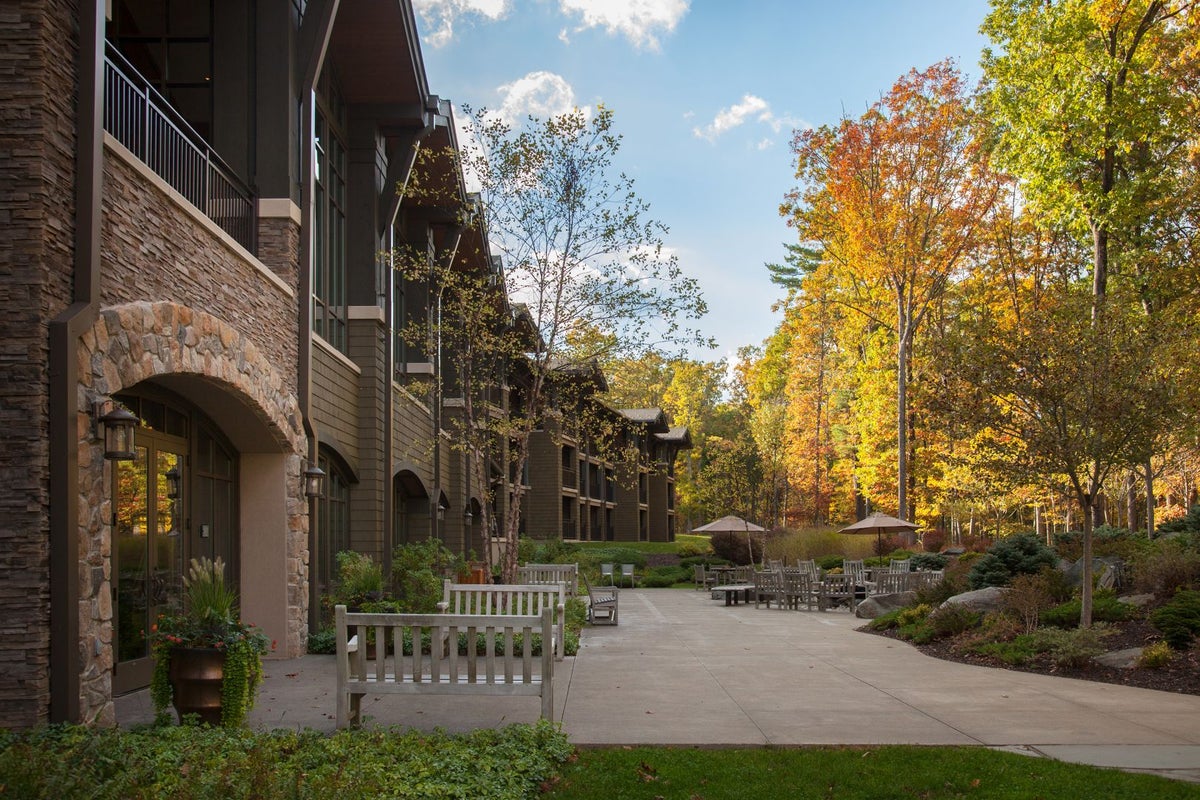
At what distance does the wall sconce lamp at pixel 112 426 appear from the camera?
304 inches

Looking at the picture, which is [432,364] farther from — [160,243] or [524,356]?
[160,243]

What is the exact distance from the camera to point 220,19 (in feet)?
42.9

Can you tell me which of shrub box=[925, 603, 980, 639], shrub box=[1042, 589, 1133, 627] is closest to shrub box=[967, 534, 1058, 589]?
shrub box=[925, 603, 980, 639]

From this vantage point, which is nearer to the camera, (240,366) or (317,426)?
(240,366)

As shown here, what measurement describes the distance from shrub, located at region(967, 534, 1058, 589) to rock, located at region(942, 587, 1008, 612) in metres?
1.05

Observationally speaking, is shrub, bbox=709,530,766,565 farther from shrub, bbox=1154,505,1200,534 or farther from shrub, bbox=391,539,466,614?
shrub, bbox=391,539,466,614

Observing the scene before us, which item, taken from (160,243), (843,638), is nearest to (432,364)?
(843,638)

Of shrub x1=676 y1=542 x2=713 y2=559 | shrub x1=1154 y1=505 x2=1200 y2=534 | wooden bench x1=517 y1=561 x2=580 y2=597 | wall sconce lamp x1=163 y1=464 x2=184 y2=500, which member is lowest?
shrub x1=676 y1=542 x2=713 y2=559

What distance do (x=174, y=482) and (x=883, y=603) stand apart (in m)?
13.5

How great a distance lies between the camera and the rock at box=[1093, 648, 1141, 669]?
38.5 feet

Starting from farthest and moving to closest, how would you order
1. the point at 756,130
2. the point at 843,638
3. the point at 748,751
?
the point at 756,130
the point at 843,638
the point at 748,751

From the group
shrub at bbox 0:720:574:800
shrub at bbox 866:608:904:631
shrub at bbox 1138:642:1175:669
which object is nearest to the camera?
shrub at bbox 0:720:574:800

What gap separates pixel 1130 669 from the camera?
11.6 metres

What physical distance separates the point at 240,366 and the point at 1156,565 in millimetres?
12415
